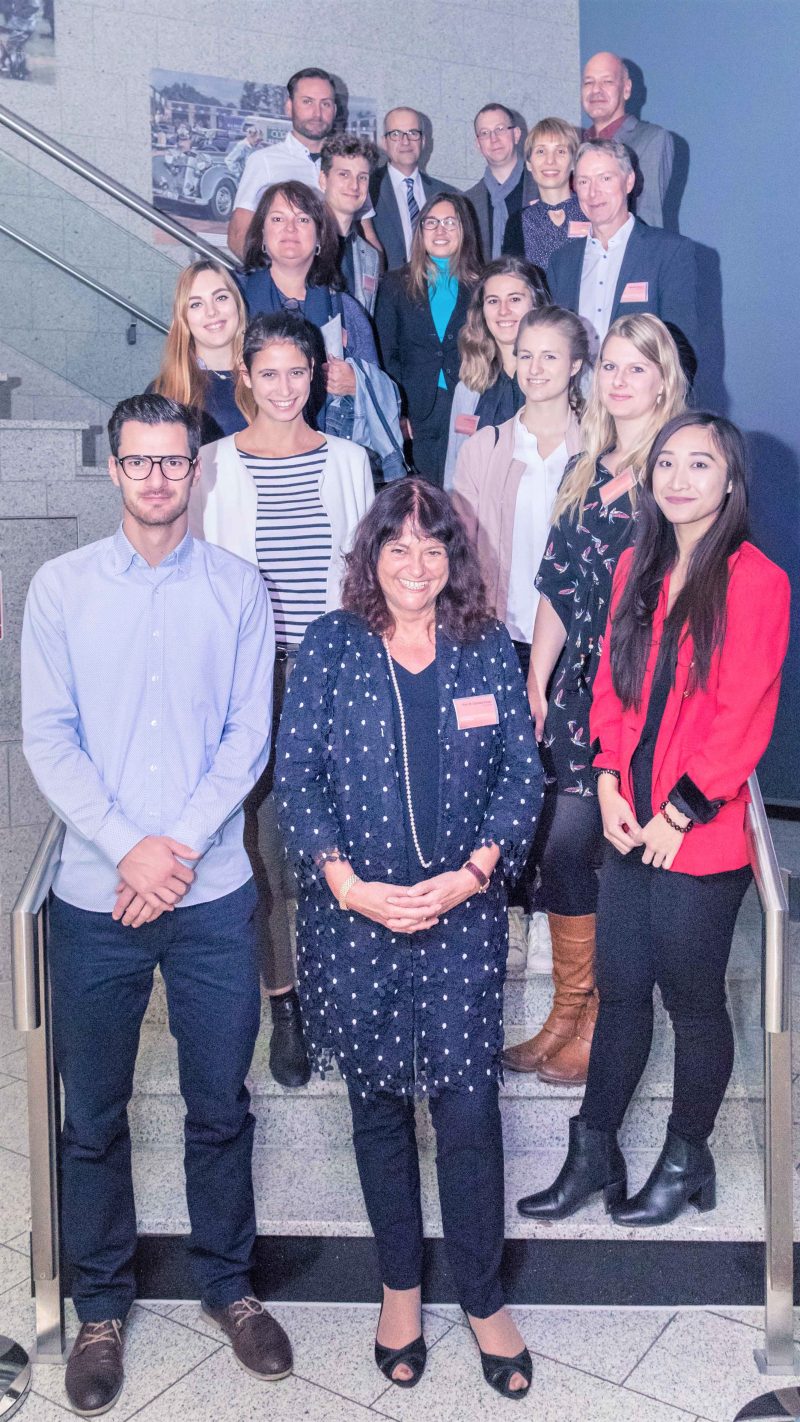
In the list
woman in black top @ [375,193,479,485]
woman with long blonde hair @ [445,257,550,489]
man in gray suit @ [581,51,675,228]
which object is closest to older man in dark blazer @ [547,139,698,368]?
woman with long blonde hair @ [445,257,550,489]

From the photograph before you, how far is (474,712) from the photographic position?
2225mm

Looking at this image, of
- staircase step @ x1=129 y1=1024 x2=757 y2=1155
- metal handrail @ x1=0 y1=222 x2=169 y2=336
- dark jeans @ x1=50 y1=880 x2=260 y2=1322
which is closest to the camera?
dark jeans @ x1=50 y1=880 x2=260 y2=1322

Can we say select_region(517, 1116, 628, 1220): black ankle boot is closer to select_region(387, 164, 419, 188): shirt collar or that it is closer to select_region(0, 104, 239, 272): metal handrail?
select_region(0, 104, 239, 272): metal handrail

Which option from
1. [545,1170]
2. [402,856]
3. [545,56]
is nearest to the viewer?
[402,856]

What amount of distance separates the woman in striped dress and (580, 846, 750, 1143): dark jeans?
761 mm

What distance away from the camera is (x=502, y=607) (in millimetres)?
3135

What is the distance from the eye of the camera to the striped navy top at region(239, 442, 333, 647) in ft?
9.38

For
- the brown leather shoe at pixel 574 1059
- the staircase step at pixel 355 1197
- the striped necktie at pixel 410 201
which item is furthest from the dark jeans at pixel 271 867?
the striped necktie at pixel 410 201

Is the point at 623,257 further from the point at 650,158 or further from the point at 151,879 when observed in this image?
the point at 151,879

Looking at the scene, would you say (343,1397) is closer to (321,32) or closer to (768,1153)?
(768,1153)

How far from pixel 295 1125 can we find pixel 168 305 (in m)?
2.84

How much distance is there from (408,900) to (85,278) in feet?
10.3

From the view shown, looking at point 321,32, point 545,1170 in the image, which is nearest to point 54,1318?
point 545,1170

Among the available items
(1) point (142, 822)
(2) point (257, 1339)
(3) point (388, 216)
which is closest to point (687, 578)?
(1) point (142, 822)
